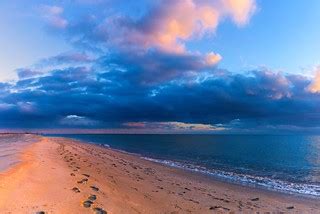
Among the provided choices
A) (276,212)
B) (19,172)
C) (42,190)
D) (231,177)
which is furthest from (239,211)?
(231,177)

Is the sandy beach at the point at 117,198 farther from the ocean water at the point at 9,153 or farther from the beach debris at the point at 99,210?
the ocean water at the point at 9,153

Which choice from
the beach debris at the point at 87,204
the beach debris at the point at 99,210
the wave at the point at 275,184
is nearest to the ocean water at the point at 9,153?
the beach debris at the point at 87,204

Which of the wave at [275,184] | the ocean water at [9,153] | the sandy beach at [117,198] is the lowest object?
the wave at [275,184]

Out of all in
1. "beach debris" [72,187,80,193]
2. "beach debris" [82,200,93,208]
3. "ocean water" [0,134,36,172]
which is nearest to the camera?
"beach debris" [82,200,93,208]

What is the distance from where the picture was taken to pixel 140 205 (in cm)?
1432

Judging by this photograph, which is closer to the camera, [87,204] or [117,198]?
[87,204]

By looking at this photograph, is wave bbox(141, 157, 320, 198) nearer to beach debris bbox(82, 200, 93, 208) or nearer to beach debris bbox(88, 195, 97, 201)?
beach debris bbox(88, 195, 97, 201)

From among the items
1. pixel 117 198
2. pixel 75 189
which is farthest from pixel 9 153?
pixel 117 198

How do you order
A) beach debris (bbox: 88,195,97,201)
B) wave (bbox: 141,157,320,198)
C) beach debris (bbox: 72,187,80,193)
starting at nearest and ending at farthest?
beach debris (bbox: 88,195,97,201) < beach debris (bbox: 72,187,80,193) < wave (bbox: 141,157,320,198)

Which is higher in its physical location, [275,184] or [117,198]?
[117,198]

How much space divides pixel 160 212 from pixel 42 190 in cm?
547

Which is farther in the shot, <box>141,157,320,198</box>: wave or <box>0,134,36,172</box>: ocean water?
<box>141,157,320,198</box>: wave

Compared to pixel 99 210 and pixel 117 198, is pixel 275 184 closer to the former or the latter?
pixel 117 198

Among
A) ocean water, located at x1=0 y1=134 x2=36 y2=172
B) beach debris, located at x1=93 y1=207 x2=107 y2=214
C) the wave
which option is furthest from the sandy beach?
ocean water, located at x1=0 y1=134 x2=36 y2=172
